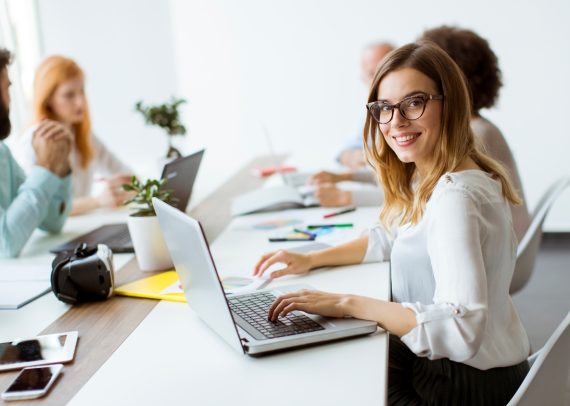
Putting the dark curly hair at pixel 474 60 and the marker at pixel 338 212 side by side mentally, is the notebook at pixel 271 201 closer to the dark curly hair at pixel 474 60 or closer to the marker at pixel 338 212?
the marker at pixel 338 212

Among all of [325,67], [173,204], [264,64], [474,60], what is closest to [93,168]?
[173,204]

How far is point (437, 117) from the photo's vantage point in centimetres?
154

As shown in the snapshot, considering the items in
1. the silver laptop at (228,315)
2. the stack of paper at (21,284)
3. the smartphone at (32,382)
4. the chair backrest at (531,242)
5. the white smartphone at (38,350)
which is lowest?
the chair backrest at (531,242)

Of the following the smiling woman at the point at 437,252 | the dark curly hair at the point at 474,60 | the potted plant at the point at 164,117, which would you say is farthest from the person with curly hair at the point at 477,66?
the potted plant at the point at 164,117

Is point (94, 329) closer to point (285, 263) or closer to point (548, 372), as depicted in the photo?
point (285, 263)

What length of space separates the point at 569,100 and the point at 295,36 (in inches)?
70.5

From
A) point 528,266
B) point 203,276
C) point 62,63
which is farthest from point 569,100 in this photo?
point 203,276

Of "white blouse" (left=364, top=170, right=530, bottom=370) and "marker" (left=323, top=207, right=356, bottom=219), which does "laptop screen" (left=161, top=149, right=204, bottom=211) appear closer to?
"marker" (left=323, top=207, right=356, bottom=219)

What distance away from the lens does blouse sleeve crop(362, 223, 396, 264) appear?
188cm

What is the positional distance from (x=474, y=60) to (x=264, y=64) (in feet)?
8.02

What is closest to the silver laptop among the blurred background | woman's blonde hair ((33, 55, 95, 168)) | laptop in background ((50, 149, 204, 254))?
laptop in background ((50, 149, 204, 254))

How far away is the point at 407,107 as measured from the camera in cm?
154

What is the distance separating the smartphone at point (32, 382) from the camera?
1181 millimetres

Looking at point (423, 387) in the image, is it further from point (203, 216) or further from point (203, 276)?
point (203, 216)
